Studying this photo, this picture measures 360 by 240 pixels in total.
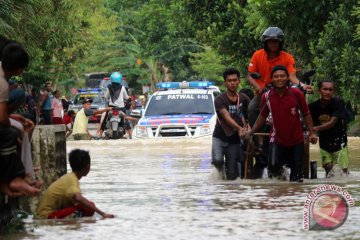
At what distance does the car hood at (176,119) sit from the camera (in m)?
26.4

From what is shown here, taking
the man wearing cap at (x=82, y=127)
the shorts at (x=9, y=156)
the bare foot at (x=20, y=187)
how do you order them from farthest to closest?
1. the man wearing cap at (x=82, y=127)
2. the bare foot at (x=20, y=187)
3. the shorts at (x=9, y=156)

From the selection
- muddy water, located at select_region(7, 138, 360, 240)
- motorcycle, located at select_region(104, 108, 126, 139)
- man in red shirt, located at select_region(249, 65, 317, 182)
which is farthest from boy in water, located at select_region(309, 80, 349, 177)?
motorcycle, located at select_region(104, 108, 126, 139)

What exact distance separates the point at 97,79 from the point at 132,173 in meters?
76.3

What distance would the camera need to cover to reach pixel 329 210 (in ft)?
35.0

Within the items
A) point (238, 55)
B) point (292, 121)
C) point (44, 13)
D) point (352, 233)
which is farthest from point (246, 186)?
point (238, 55)

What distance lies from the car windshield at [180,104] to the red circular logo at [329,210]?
16.1m

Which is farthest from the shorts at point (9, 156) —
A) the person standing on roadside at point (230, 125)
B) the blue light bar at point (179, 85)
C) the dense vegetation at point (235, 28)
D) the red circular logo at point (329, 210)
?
the blue light bar at point (179, 85)

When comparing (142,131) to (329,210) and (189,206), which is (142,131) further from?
(329,210)

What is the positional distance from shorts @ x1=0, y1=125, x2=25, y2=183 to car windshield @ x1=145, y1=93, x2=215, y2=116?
17853 millimetres

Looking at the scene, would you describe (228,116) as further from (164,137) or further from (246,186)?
(164,137)

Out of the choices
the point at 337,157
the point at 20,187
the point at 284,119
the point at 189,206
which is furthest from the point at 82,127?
the point at 20,187

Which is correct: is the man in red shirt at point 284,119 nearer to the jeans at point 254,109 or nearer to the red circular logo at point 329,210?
the jeans at point 254,109

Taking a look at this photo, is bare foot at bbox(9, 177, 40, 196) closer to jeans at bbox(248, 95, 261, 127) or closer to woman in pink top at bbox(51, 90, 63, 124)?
jeans at bbox(248, 95, 261, 127)

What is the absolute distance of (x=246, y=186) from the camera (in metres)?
14.6
